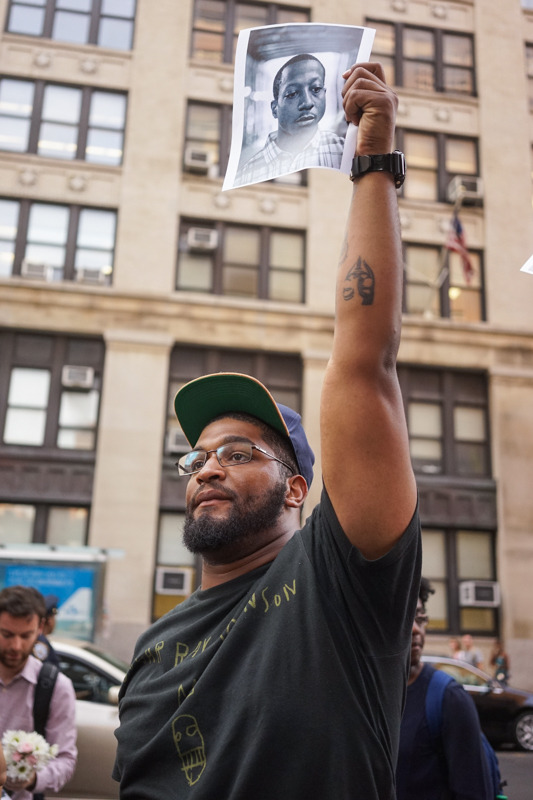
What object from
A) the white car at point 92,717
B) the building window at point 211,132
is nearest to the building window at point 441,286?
the building window at point 211,132

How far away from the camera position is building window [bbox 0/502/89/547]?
1881 centimetres

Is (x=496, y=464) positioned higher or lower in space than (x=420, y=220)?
lower

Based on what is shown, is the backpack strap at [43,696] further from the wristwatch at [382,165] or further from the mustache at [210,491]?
the wristwatch at [382,165]

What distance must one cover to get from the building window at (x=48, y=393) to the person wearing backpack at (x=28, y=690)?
50.6ft

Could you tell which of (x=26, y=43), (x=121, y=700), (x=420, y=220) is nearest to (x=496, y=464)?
(x=420, y=220)

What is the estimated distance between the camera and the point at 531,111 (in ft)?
77.6

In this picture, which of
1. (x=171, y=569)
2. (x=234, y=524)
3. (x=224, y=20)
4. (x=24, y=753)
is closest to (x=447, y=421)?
(x=171, y=569)

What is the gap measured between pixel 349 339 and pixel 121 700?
1168 mm

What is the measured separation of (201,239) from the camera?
812 inches

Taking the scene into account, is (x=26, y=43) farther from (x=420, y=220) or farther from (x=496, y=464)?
(x=496, y=464)

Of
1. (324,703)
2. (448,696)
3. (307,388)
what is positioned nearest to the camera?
(324,703)

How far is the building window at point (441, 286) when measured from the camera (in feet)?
71.6

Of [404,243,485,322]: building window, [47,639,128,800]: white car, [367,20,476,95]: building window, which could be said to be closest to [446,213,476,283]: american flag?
[404,243,485,322]: building window

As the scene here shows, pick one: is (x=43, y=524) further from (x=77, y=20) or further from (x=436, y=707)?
(x=436, y=707)
